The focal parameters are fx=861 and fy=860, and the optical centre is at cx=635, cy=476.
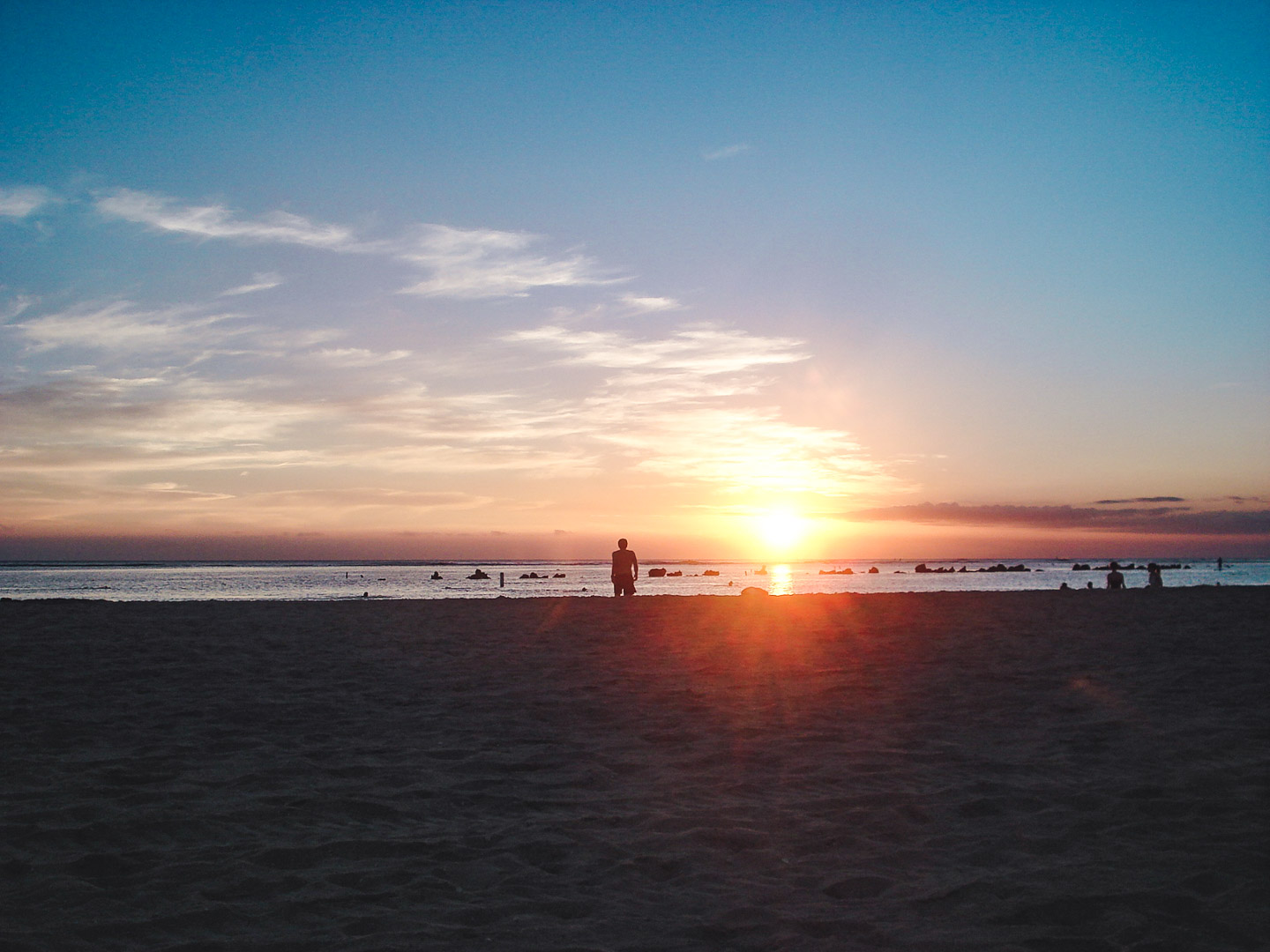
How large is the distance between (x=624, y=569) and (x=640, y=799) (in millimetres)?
15410

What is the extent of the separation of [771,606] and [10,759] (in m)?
14.0

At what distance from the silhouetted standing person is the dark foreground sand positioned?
9.15 m

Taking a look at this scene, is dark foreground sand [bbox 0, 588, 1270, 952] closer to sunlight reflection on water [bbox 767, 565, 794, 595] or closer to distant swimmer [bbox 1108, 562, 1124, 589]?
distant swimmer [bbox 1108, 562, 1124, 589]

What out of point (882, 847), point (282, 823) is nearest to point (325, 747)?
point (282, 823)

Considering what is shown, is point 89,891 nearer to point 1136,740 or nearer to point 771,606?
point 1136,740

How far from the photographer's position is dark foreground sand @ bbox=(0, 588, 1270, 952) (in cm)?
394

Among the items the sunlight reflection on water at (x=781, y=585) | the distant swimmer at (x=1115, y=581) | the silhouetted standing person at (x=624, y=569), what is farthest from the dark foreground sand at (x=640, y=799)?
the sunlight reflection on water at (x=781, y=585)

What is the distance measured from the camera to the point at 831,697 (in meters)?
8.98

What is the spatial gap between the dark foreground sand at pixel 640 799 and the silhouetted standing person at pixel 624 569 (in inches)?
360

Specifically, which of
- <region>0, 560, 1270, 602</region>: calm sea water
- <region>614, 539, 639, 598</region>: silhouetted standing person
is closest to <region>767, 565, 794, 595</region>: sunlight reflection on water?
<region>0, 560, 1270, 602</region>: calm sea water

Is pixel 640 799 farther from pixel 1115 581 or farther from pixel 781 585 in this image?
pixel 781 585

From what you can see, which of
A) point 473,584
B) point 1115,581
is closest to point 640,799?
point 1115,581

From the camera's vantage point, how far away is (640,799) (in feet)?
18.9

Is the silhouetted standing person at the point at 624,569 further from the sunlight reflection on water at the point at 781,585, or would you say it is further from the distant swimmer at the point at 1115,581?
the distant swimmer at the point at 1115,581
